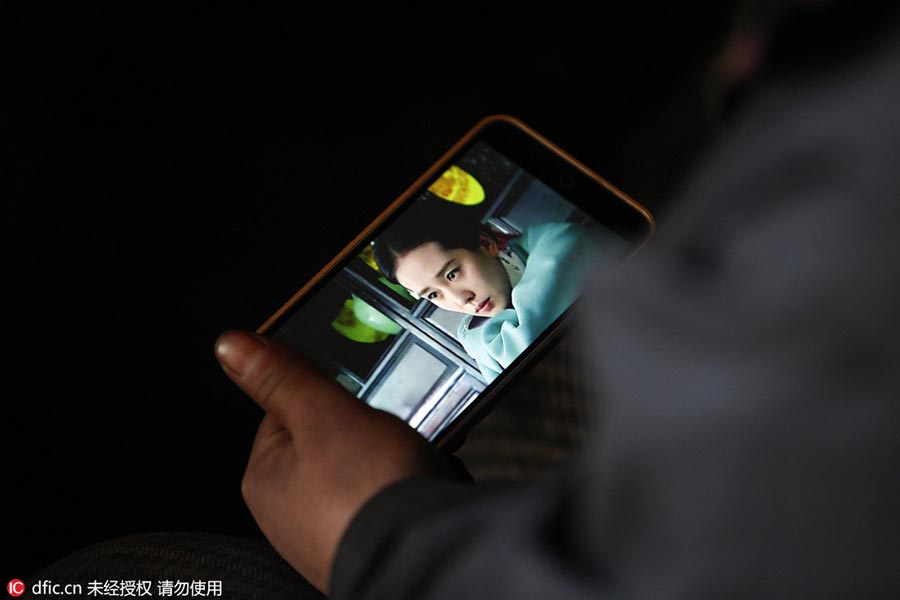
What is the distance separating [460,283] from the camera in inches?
22.9

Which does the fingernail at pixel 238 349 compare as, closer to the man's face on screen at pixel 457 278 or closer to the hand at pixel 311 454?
the hand at pixel 311 454

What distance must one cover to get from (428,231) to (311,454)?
22 cm

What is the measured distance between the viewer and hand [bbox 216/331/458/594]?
1.34ft

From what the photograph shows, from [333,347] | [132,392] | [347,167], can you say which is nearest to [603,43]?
[347,167]

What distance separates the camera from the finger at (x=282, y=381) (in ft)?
1.45

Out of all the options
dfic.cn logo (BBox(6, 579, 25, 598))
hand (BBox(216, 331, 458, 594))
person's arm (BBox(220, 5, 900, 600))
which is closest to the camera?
person's arm (BBox(220, 5, 900, 600))

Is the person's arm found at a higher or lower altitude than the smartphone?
higher

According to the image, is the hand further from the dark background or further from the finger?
the dark background

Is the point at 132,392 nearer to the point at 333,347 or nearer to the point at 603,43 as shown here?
the point at 333,347

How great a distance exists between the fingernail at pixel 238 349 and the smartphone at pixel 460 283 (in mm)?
85

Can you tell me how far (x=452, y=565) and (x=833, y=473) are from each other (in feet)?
0.42

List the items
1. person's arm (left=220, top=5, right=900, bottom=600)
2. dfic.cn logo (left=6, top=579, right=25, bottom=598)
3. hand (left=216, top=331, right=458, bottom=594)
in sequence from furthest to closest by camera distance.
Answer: dfic.cn logo (left=6, top=579, right=25, bottom=598) → hand (left=216, top=331, right=458, bottom=594) → person's arm (left=220, top=5, right=900, bottom=600)

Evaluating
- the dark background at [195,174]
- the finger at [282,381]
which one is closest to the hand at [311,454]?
the finger at [282,381]

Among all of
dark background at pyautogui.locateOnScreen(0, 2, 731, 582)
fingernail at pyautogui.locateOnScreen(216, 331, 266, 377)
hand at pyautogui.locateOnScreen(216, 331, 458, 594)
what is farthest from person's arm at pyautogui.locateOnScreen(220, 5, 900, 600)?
dark background at pyautogui.locateOnScreen(0, 2, 731, 582)
